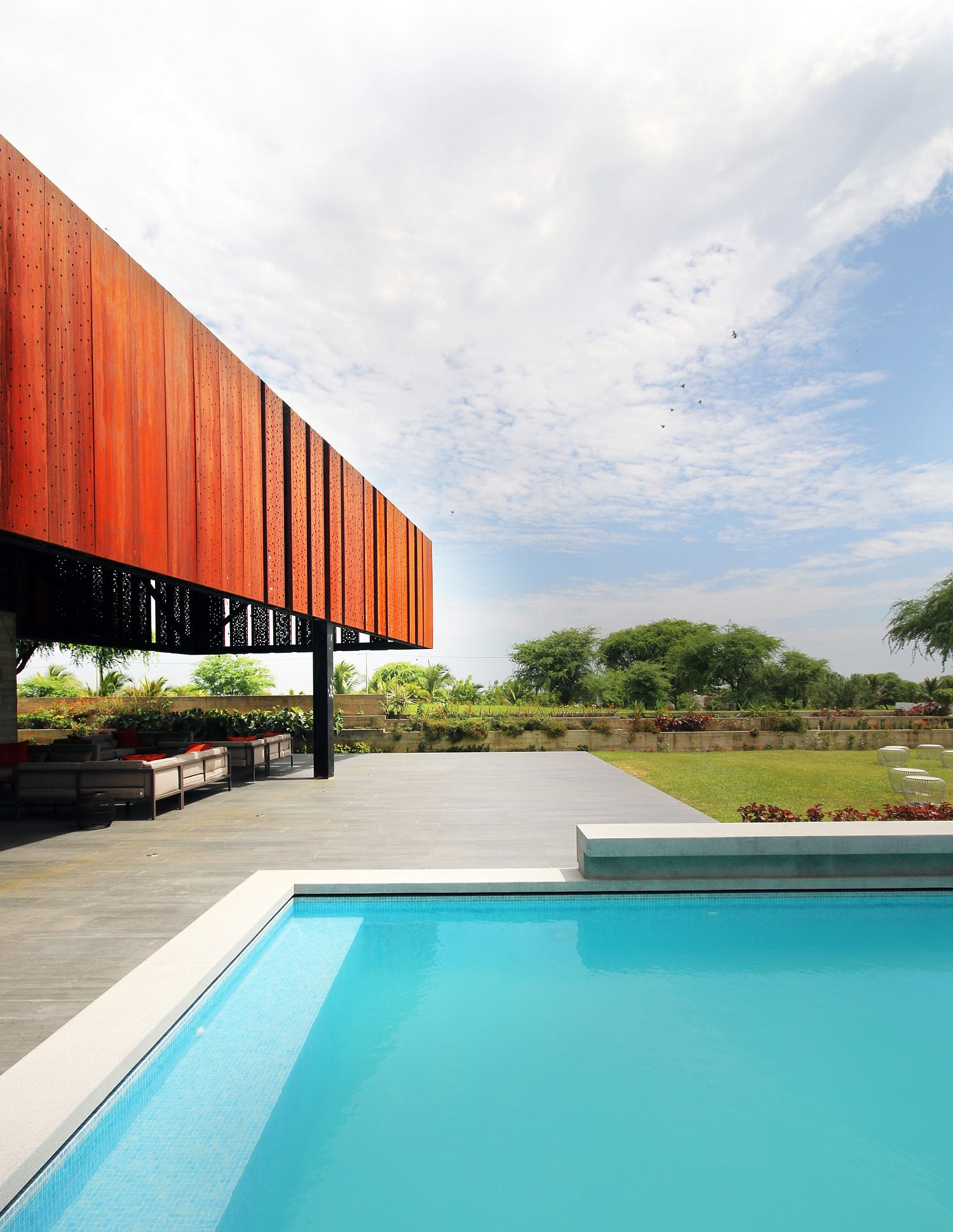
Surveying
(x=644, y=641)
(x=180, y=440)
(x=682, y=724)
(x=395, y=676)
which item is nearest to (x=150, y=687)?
(x=395, y=676)

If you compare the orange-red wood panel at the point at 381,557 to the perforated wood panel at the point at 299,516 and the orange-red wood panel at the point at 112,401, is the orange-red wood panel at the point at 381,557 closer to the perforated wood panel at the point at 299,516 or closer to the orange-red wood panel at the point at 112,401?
the perforated wood panel at the point at 299,516

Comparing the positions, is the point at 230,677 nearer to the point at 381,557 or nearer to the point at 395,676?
the point at 395,676

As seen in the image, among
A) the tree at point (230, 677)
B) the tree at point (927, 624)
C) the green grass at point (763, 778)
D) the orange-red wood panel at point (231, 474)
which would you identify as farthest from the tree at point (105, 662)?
the tree at point (927, 624)

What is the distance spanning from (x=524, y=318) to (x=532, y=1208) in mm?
20325

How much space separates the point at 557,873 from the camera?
20.4ft

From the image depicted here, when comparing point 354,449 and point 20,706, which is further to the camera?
point 354,449

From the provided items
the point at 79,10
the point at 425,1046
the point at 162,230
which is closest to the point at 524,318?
the point at 162,230

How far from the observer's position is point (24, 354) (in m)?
5.70

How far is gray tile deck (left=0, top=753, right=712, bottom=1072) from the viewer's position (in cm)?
441

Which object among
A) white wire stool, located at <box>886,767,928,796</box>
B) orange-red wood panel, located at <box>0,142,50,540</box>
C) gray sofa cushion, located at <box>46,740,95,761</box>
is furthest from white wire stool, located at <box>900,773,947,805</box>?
gray sofa cushion, located at <box>46,740,95,761</box>

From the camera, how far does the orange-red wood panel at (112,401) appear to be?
649 cm

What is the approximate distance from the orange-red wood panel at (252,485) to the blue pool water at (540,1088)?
5.42m

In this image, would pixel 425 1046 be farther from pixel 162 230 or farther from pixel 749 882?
pixel 162 230

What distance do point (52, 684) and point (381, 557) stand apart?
28945 mm
